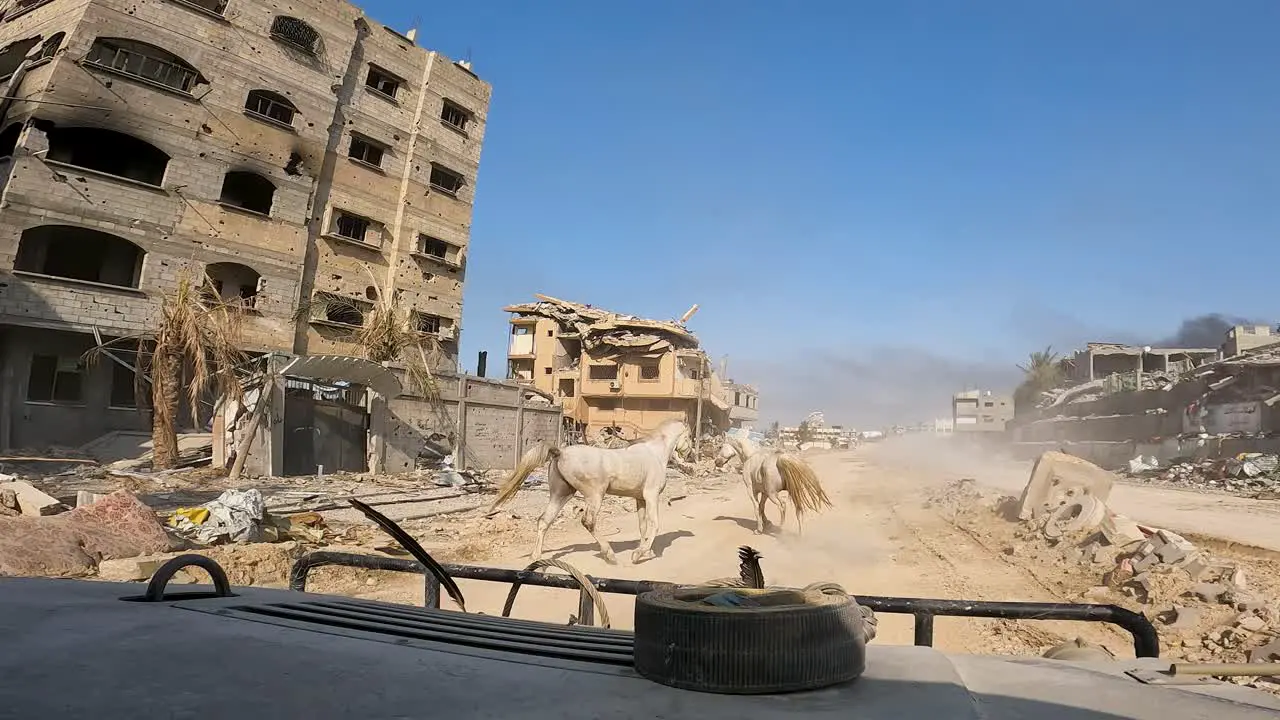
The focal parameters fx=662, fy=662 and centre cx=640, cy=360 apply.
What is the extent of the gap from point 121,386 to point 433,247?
1450cm

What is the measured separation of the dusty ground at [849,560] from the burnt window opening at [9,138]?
2171cm

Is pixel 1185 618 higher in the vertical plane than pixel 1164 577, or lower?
lower

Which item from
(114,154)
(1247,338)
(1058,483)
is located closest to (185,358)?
(114,154)

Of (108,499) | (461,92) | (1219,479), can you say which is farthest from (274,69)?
(1219,479)

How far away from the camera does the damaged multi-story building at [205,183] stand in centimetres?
2069

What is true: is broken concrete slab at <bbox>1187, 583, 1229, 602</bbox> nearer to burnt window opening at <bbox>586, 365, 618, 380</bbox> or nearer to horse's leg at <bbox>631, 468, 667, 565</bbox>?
horse's leg at <bbox>631, 468, 667, 565</bbox>

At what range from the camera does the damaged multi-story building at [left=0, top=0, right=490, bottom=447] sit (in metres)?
20.7

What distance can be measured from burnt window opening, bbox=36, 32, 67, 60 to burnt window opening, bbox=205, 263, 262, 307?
26.7 feet

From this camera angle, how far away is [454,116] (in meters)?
34.6

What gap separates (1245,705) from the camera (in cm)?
A: 167

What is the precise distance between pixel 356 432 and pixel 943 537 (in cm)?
1771

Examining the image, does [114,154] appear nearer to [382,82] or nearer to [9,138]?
[9,138]

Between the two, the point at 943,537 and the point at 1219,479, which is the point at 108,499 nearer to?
the point at 943,537

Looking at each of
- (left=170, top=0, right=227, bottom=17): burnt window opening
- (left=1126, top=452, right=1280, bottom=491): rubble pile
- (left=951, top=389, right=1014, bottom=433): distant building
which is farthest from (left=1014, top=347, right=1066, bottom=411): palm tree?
(left=170, top=0, right=227, bottom=17): burnt window opening
